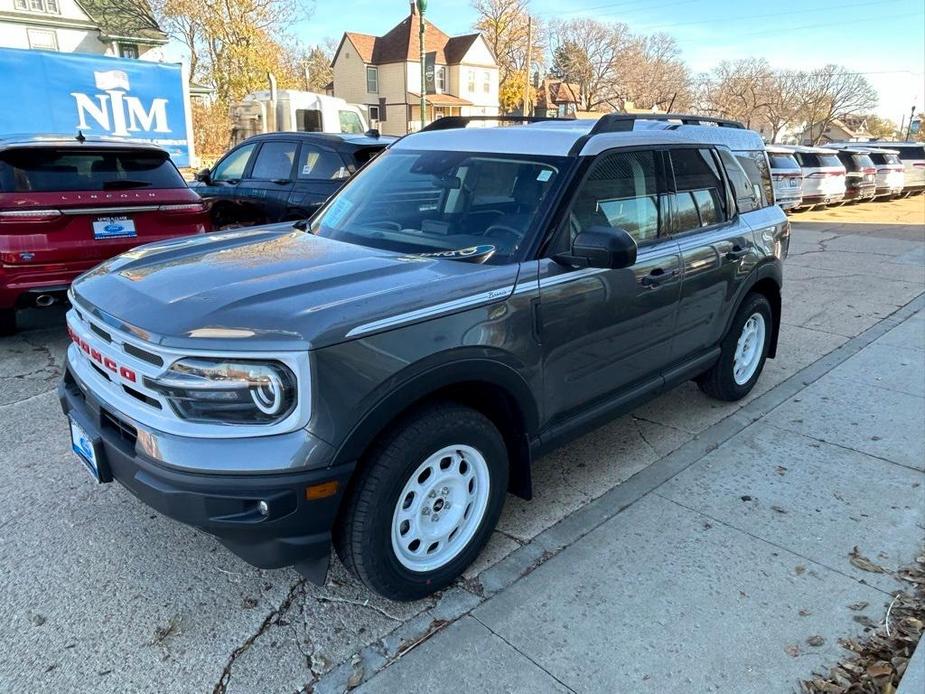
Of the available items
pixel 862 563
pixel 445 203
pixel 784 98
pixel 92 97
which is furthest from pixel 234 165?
pixel 784 98

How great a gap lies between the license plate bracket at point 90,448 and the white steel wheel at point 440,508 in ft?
3.69

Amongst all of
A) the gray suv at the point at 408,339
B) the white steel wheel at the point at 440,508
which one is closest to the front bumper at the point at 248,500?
the gray suv at the point at 408,339

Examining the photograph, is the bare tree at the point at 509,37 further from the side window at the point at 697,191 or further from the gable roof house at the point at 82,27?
the side window at the point at 697,191

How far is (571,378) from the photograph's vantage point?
10.4ft

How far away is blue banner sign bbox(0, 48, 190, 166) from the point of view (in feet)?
52.6

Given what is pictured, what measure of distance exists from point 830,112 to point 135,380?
6816 centimetres

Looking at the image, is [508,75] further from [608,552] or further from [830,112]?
[608,552]

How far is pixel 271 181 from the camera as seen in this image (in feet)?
26.1

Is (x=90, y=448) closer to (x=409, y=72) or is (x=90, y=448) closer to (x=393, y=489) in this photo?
(x=393, y=489)

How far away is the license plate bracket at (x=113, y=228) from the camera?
5.39 meters

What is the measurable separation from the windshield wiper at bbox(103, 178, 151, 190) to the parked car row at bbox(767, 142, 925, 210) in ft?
41.4

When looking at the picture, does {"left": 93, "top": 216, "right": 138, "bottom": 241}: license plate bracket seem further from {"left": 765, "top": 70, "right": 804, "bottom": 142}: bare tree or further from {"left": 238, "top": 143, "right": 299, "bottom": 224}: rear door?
{"left": 765, "top": 70, "right": 804, "bottom": 142}: bare tree

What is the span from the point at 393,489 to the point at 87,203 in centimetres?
429

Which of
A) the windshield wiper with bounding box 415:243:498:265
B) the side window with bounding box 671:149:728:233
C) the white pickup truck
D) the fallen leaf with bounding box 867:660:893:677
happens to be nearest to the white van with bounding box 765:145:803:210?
the white pickup truck
